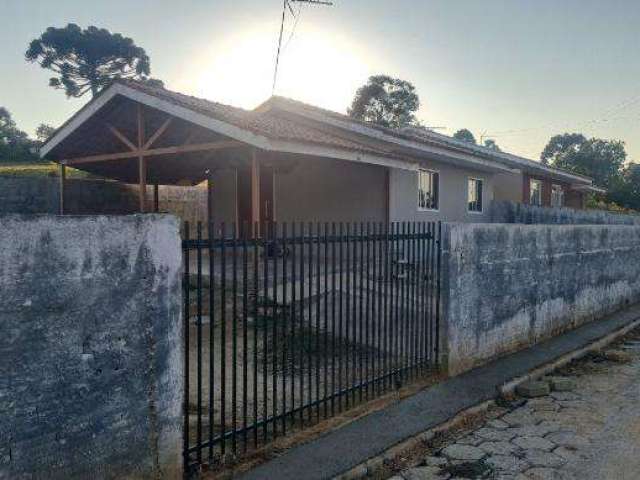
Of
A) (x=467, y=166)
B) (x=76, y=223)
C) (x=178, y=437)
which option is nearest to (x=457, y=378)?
(x=178, y=437)

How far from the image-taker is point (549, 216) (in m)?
18.8

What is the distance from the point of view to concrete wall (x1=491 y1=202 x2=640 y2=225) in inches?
710

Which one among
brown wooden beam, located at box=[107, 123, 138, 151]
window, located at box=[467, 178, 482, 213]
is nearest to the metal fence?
brown wooden beam, located at box=[107, 123, 138, 151]

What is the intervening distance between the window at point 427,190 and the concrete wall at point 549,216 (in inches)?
163

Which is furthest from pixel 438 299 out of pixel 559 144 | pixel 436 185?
pixel 559 144

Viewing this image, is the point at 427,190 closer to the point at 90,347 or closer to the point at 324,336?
the point at 324,336

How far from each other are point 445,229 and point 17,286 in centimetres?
488

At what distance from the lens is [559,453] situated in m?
4.61

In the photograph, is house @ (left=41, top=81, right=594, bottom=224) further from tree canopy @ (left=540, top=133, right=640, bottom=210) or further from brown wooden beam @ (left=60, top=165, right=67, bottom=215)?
tree canopy @ (left=540, top=133, right=640, bottom=210)

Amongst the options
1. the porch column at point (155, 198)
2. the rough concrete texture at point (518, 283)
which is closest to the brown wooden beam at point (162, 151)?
the porch column at point (155, 198)

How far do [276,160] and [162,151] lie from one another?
3.60m

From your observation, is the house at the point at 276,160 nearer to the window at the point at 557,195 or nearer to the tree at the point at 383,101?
the window at the point at 557,195

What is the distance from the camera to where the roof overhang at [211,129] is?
32.1ft

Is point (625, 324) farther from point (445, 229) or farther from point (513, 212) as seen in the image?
point (513, 212)
